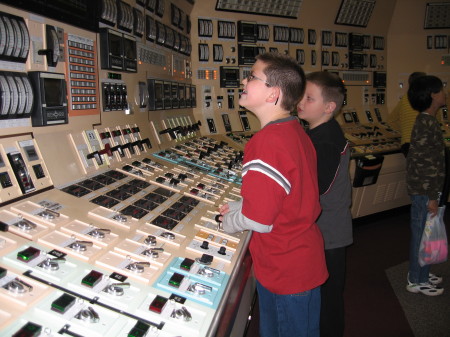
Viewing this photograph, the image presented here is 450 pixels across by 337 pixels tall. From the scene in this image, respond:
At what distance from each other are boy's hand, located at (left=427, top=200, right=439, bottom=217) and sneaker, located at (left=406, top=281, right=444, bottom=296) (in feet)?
2.40

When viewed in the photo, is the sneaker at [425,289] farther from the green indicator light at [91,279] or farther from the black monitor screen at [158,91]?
the green indicator light at [91,279]

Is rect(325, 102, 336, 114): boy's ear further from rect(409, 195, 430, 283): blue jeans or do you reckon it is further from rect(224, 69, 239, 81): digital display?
rect(224, 69, 239, 81): digital display

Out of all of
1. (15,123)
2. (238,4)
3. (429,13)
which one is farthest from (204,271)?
(429,13)

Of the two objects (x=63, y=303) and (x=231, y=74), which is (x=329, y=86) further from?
(x=231, y=74)

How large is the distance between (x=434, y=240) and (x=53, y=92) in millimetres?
3085

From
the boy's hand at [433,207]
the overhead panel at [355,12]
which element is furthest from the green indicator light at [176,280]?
the overhead panel at [355,12]

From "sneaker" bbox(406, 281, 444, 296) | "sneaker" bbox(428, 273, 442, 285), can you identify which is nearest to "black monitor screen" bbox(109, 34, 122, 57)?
"sneaker" bbox(406, 281, 444, 296)

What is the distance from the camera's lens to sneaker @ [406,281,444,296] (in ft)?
10.7

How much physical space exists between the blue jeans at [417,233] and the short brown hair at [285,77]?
2132 mm

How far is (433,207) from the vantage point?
302cm

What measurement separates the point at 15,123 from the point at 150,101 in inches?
55.9

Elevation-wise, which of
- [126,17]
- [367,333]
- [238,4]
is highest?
[238,4]

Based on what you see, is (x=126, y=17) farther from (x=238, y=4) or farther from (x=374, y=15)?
(x=374, y=15)

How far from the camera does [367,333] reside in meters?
2.78
